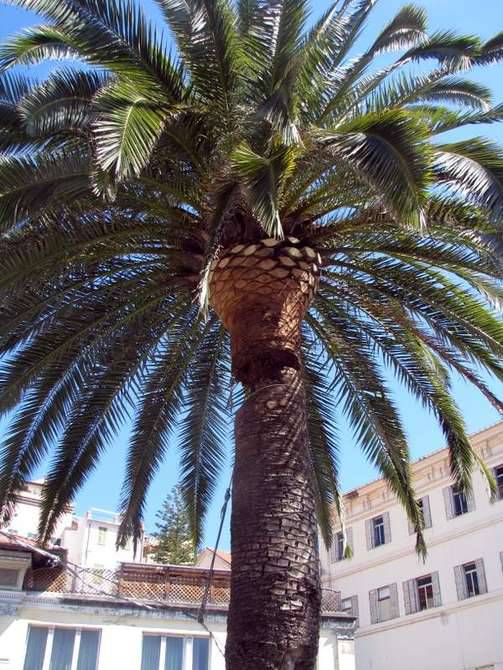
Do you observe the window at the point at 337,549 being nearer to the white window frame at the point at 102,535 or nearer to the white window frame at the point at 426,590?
the white window frame at the point at 426,590

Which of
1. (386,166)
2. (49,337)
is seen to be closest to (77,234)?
(49,337)

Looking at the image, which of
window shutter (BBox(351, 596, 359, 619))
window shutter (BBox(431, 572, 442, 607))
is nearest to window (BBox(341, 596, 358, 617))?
window shutter (BBox(351, 596, 359, 619))

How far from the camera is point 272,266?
32.2ft

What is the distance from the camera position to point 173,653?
952 inches

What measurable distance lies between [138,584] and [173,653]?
2.16 m

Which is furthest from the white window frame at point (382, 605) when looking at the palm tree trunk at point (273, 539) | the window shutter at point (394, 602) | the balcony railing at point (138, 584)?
the palm tree trunk at point (273, 539)

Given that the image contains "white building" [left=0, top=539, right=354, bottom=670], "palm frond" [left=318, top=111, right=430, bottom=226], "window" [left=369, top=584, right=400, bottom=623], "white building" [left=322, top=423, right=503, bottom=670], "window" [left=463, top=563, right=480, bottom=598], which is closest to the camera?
"palm frond" [left=318, top=111, right=430, bottom=226]

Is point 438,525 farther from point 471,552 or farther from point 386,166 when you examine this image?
point 386,166

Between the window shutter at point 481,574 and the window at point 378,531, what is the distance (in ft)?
17.3

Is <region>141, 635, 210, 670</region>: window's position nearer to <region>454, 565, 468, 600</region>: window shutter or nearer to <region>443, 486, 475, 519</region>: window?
<region>454, 565, 468, 600</region>: window shutter

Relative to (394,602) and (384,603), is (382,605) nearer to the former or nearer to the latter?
(384,603)

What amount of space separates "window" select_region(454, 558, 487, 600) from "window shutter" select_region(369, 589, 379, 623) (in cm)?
498

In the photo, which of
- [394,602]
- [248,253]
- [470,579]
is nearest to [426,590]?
[394,602]

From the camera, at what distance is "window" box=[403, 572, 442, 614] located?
3372 centimetres
